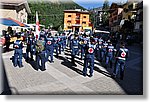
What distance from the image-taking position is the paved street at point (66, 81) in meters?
6.75

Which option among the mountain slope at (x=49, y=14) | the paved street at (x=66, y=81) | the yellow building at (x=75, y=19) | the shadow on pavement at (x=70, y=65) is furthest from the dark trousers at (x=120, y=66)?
the mountain slope at (x=49, y=14)

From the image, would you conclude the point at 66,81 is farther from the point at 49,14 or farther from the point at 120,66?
the point at 49,14

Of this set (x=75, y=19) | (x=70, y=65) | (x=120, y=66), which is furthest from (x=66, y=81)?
(x=75, y=19)

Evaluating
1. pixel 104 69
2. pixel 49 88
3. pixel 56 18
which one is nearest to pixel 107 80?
pixel 104 69

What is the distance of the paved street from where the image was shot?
6.75 m

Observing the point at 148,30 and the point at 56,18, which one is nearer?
the point at 148,30

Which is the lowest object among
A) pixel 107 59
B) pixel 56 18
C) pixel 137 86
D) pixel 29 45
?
pixel 137 86

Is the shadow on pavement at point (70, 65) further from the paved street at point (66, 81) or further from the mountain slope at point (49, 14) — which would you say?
the mountain slope at point (49, 14)

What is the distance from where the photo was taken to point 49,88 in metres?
6.84

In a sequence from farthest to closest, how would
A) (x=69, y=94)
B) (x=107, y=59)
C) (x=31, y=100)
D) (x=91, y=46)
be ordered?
(x=107, y=59) → (x=91, y=46) → (x=69, y=94) → (x=31, y=100)

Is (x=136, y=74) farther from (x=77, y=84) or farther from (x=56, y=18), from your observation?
(x=56, y=18)

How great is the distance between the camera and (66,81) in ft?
25.2

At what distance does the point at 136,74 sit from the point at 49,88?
4.35 meters

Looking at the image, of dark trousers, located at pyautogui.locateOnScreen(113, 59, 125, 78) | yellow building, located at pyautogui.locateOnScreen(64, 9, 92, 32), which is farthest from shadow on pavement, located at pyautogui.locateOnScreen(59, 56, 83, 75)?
yellow building, located at pyautogui.locateOnScreen(64, 9, 92, 32)
